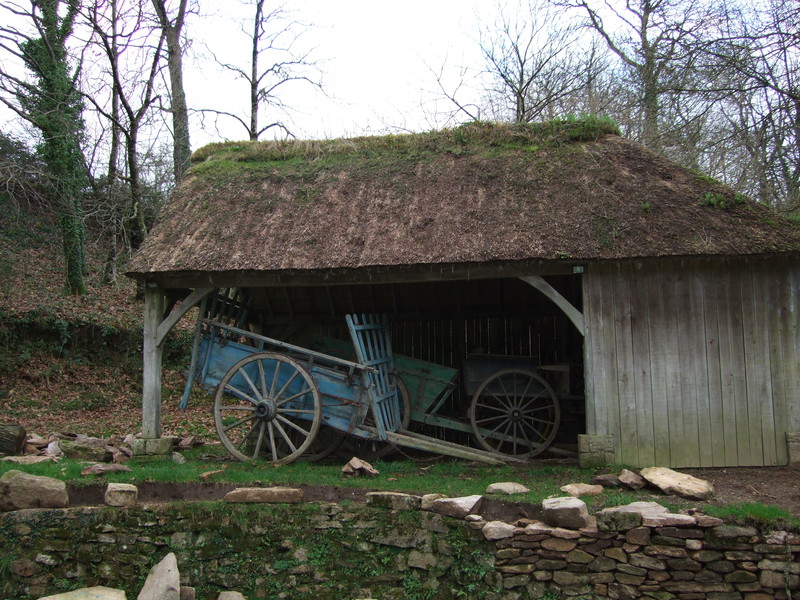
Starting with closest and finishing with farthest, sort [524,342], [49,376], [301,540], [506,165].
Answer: [301,540], [506,165], [524,342], [49,376]

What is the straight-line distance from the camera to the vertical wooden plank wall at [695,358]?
7.12 metres

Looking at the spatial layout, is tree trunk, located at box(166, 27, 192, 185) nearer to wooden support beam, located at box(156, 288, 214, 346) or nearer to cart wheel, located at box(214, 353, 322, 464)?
wooden support beam, located at box(156, 288, 214, 346)

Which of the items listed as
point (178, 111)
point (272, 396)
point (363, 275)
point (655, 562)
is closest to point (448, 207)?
point (363, 275)

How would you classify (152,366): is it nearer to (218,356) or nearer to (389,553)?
(218,356)

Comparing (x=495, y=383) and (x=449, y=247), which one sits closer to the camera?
(x=449, y=247)

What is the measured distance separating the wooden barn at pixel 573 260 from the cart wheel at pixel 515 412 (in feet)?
0.81

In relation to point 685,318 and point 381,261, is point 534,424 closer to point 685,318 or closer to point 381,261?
point 685,318

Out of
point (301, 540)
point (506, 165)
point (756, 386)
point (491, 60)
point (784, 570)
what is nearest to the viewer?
point (784, 570)

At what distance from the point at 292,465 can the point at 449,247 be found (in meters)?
3.31

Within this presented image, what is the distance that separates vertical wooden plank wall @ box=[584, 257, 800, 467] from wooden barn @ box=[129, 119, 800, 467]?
2 centimetres

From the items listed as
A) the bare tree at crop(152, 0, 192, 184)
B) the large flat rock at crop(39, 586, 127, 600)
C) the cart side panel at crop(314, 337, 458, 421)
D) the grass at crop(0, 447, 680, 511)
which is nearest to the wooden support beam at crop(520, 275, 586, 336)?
the grass at crop(0, 447, 680, 511)

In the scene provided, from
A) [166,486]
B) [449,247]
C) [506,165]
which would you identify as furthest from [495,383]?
[166,486]

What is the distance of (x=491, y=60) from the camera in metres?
17.6

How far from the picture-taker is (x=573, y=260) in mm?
7086
